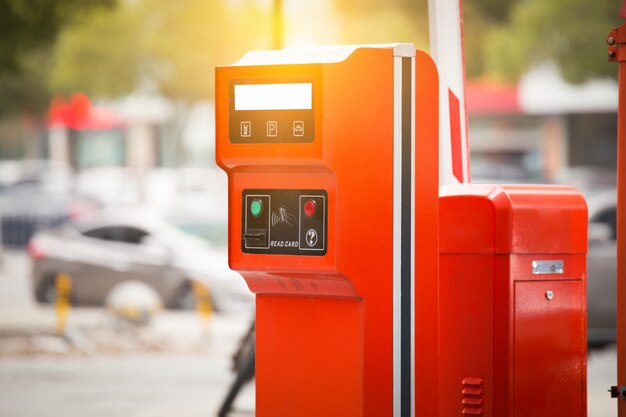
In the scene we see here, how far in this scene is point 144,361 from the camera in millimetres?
12844

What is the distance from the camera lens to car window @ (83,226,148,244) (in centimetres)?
1584

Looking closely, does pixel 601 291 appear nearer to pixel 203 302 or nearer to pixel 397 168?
pixel 203 302

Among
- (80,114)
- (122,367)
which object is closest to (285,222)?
(122,367)

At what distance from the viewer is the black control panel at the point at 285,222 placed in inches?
175

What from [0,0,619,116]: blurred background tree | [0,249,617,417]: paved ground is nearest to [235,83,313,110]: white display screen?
[0,249,617,417]: paved ground

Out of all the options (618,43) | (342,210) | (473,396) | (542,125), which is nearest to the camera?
(342,210)

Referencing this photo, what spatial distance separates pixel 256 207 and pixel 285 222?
0.14 m

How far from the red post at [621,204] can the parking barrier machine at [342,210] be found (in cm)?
75

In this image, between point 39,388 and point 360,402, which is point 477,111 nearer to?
point 39,388

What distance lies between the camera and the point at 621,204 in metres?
4.73

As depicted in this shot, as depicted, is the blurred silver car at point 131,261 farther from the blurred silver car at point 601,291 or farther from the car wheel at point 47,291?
the blurred silver car at point 601,291

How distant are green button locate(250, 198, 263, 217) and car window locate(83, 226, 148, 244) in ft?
37.2

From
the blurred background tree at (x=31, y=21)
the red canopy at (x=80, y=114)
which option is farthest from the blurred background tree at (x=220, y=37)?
the blurred background tree at (x=31, y=21)

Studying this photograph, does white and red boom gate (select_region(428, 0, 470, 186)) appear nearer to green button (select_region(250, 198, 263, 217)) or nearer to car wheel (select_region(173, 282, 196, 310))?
green button (select_region(250, 198, 263, 217))
